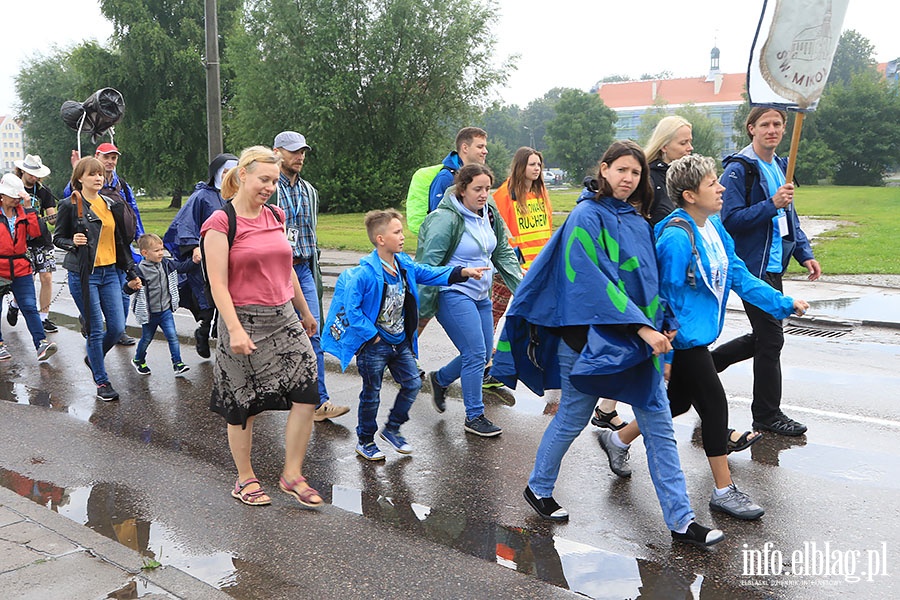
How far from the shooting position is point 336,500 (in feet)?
15.6

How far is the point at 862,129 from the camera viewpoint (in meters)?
65.9

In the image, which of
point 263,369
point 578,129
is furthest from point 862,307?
point 578,129

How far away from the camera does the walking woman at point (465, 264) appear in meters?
5.84

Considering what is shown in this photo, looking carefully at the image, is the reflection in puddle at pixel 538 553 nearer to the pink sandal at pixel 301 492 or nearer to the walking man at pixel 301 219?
the pink sandal at pixel 301 492

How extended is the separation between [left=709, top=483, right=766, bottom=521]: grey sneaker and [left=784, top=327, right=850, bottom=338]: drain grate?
579 centimetres

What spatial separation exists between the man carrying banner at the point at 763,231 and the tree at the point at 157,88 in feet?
138

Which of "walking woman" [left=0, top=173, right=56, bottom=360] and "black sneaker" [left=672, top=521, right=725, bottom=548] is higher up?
"walking woman" [left=0, top=173, right=56, bottom=360]

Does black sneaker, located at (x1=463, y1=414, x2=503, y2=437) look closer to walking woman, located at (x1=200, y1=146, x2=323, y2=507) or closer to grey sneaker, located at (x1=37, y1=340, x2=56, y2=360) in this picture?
walking woman, located at (x1=200, y1=146, x2=323, y2=507)

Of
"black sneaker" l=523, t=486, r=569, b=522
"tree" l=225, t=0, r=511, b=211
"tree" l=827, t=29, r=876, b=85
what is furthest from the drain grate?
"tree" l=827, t=29, r=876, b=85

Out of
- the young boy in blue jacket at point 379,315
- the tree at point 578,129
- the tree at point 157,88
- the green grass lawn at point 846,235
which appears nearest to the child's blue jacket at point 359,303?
the young boy in blue jacket at point 379,315

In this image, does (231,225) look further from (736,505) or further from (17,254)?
(17,254)

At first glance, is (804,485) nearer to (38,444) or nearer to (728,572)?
(728,572)

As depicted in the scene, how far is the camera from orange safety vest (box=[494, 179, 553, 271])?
23.7ft

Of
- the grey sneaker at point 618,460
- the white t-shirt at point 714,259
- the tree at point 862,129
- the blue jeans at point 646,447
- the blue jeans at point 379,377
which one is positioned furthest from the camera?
the tree at point 862,129
